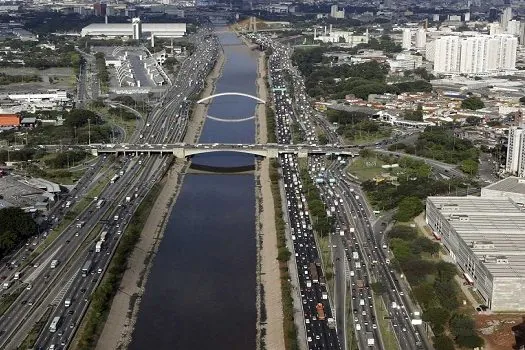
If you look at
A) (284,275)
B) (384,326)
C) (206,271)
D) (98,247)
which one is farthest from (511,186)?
(98,247)

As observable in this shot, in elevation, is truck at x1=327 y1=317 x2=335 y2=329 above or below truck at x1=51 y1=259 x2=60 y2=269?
below

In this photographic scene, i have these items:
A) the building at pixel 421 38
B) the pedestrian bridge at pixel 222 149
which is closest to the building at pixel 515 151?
the pedestrian bridge at pixel 222 149

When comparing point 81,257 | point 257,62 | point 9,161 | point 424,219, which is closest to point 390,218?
point 424,219

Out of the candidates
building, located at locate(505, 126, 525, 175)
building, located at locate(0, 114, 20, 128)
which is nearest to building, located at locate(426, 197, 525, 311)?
building, located at locate(505, 126, 525, 175)

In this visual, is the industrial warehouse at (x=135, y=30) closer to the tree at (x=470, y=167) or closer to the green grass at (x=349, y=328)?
the tree at (x=470, y=167)

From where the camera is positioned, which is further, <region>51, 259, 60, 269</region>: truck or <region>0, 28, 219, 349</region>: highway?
<region>51, 259, 60, 269</region>: truck

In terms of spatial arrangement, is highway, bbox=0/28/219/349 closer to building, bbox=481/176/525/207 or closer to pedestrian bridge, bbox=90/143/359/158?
pedestrian bridge, bbox=90/143/359/158
